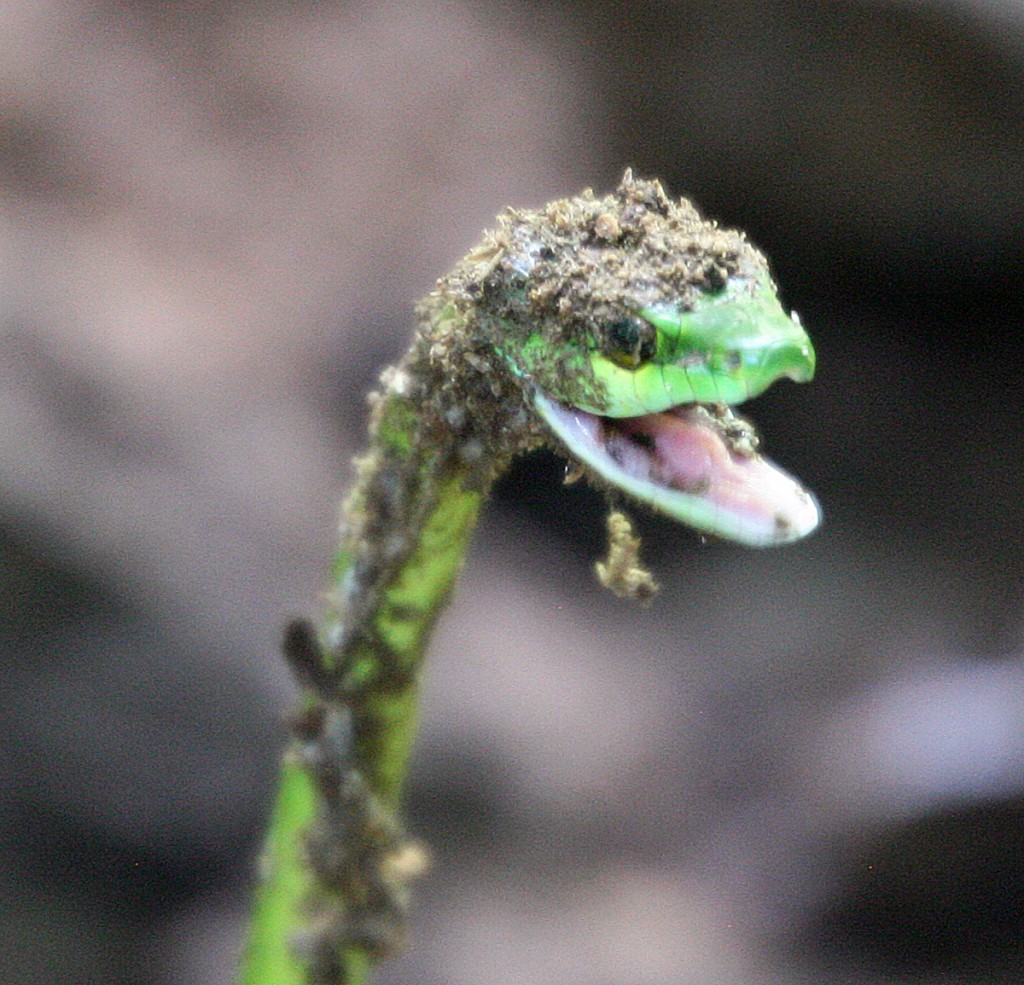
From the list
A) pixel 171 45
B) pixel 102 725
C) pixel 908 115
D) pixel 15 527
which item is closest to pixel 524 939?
pixel 102 725

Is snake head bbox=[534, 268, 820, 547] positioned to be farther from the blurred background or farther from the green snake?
the blurred background

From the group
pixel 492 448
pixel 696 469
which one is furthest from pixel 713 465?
pixel 492 448

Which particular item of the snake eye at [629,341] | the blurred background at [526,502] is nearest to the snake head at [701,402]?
the snake eye at [629,341]

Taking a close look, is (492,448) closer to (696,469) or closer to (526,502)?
(696,469)

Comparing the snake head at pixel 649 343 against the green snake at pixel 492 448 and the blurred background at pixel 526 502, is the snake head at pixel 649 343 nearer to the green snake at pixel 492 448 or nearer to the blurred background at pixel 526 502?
the green snake at pixel 492 448

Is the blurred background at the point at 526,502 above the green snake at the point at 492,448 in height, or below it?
above

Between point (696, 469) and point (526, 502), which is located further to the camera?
point (526, 502)

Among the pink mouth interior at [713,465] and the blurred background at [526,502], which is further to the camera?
the blurred background at [526,502]
